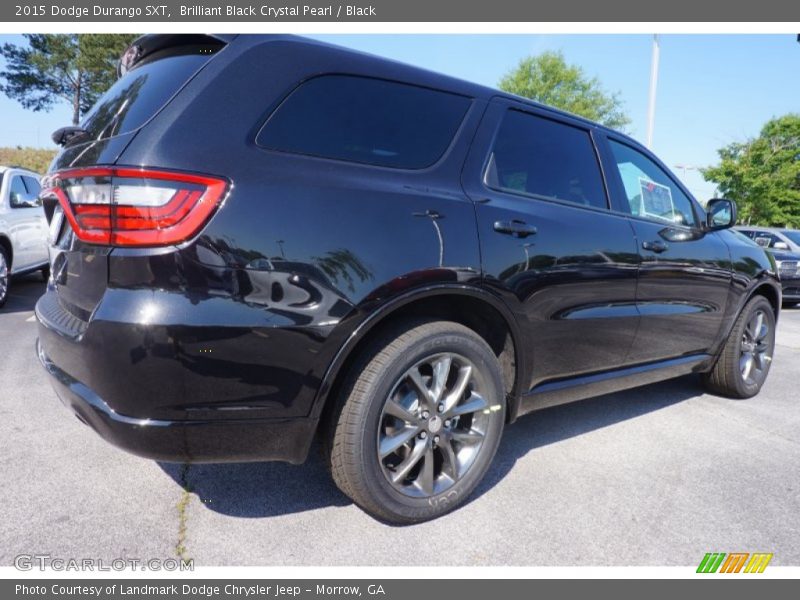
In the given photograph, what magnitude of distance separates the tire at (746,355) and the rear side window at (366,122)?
9.31 feet

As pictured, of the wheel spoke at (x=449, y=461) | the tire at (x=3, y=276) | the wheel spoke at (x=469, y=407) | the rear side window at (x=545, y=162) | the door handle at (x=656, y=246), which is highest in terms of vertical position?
the rear side window at (x=545, y=162)

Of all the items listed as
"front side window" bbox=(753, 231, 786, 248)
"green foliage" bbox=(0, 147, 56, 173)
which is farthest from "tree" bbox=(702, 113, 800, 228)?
"green foliage" bbox=(0, 147, 56, 173)

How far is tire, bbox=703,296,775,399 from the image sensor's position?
3.89 m

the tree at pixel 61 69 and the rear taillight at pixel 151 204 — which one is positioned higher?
the tree at pixel 61 69

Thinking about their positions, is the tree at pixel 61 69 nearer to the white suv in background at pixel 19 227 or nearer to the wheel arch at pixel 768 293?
the white suv in background at pixel 19 227

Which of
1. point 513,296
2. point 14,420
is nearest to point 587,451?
point 513,296

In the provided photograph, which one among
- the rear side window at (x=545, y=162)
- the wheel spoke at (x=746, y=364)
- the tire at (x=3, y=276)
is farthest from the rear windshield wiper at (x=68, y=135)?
the tire at (x=3, y=276)

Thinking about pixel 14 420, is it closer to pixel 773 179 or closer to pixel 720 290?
pixel 720 290

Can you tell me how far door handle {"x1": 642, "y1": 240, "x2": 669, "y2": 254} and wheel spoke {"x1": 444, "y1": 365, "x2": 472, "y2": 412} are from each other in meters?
1.45

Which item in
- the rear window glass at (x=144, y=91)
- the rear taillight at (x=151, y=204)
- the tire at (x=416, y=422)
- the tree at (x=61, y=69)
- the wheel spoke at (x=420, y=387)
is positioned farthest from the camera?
the tree at (x=61, y=69)

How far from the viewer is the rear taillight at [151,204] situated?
1.61 m

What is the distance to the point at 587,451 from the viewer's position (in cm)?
293

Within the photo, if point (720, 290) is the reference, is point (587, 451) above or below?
below

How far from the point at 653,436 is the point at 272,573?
2378 millimetres
